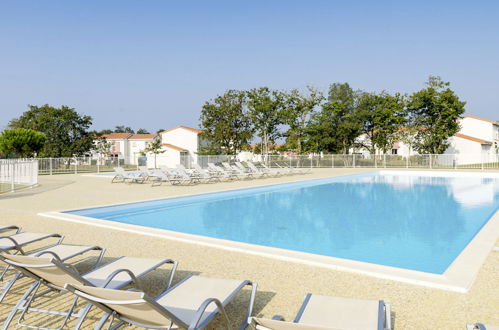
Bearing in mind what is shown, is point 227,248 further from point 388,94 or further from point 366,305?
point 388,94

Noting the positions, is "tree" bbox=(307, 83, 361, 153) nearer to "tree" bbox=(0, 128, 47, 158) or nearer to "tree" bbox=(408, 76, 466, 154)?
"tree" bbox=(408, 76, 466, 154)

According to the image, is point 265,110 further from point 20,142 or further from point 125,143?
point 125,143

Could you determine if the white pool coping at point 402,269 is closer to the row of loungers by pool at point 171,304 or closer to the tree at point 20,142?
the row of loungers by pool at point 171,304

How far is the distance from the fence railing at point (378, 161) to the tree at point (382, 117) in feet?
18.2

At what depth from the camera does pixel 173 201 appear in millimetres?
11836

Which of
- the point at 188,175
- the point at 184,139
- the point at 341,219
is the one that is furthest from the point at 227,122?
the point at 341,219

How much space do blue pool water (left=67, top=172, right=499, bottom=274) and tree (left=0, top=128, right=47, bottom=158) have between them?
26.6m

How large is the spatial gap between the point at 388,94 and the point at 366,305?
1432 inches

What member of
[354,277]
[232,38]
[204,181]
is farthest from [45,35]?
[354,277]

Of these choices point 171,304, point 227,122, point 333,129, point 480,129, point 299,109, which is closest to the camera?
point 171,304

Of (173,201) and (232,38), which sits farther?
(232,38)

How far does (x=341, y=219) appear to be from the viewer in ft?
33.5

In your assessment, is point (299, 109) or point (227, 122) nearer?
point (299, 109)

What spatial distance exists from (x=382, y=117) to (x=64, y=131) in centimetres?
3162
